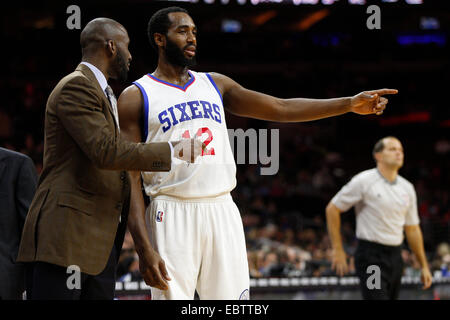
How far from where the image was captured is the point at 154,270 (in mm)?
2963

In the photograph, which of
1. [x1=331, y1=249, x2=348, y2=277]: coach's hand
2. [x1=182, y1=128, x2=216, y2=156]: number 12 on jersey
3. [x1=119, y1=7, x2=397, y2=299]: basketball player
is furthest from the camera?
[x1=331, y1=249, x2=348, y2=277]: coach's hand

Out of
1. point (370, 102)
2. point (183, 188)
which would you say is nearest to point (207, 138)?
point (183, 188)

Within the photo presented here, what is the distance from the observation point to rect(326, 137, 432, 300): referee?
5992 millimetres

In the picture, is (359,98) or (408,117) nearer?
(359,98)

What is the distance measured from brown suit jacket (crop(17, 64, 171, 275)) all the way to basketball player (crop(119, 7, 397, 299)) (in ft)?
0.99

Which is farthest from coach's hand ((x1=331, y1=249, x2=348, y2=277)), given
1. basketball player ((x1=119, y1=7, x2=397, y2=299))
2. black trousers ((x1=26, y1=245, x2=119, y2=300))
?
black trousers ((x1=26, y1=245, x2=119, y2=300))

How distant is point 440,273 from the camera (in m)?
7.83

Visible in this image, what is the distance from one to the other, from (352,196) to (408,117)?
448 inches

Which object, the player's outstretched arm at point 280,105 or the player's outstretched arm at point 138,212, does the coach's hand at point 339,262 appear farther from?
the player's outstretched arm at point 138,212

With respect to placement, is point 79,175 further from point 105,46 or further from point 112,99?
point 105,46

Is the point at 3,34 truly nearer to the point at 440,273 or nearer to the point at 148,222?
the point at 440,273

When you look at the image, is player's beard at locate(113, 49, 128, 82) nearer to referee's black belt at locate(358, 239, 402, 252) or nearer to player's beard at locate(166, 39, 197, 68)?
player's beard at locate(166, 39, 197, 68)

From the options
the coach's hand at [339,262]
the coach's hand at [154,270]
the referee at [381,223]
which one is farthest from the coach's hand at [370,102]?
the coach's hand at [339,262]

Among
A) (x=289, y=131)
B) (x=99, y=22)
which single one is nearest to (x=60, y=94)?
(x=99, y=22)
